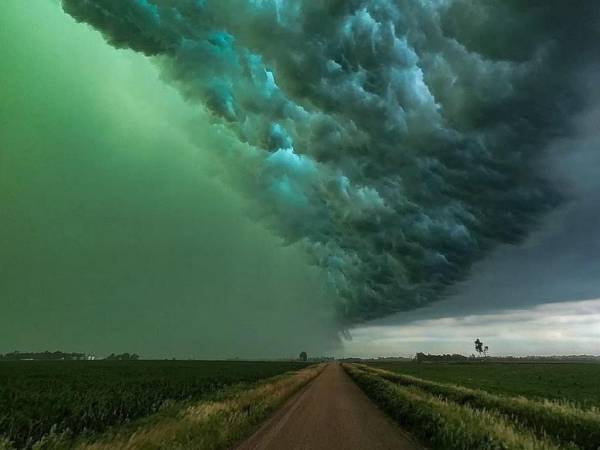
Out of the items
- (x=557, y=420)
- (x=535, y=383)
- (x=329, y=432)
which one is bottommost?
(x=329, y=432)

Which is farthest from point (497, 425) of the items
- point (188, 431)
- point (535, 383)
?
point (535, 383)

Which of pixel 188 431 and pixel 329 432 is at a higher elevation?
pixel 188 431

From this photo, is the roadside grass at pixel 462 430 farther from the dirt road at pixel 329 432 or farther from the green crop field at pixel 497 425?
the dirt road at pixel 329 432

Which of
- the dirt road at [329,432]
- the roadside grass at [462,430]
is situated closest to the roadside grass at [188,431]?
the dirt road at [329,432]

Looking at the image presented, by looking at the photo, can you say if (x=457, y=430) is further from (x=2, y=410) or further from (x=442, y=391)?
(x=442, y=391)

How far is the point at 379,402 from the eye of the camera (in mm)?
27719

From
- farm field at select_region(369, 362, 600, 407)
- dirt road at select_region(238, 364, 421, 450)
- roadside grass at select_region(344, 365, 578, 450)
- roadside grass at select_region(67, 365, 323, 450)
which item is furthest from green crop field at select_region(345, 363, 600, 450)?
farm field at select_region(369, 362, 600, 407)

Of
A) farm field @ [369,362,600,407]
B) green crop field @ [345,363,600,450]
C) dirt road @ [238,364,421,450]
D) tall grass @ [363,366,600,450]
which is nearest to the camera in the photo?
green crop field @ [345,363,600,450]

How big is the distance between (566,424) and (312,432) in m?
9.68

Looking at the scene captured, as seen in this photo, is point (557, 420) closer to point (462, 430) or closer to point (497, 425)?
point (497, 425)

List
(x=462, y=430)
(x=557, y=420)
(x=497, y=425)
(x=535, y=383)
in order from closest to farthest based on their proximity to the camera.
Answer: (x=462, y=430) < (x=497, y=425) < (x=557, y=420) < (x=535, y=383)

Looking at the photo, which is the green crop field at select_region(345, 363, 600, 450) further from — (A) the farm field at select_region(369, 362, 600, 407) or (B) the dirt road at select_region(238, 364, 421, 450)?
(A) the farm field at select_region(369, 362, 600, 407)

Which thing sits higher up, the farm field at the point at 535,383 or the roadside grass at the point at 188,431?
the farm field at the point at 535,383

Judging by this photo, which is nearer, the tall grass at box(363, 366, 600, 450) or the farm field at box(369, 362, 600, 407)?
the tall grass at box(363, 366, 600, 450)
